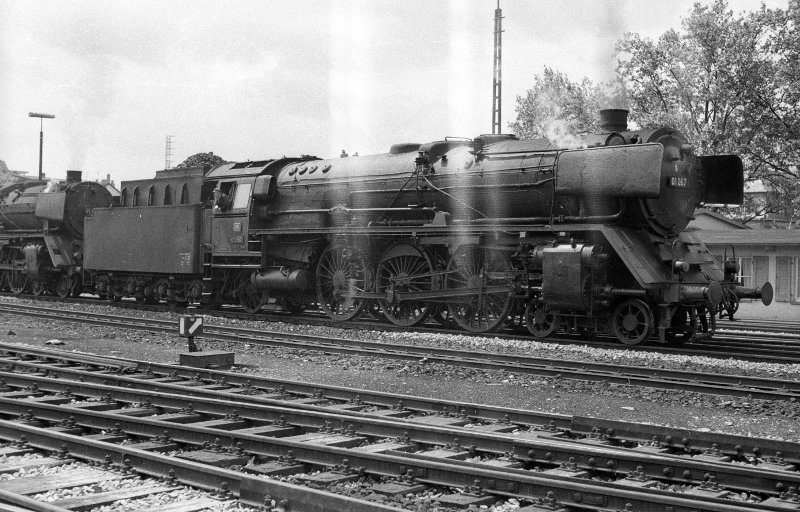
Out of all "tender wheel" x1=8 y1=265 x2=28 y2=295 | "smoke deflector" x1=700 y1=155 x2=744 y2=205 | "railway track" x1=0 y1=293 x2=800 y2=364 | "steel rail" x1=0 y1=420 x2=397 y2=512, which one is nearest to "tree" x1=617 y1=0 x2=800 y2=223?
"railway track" x1=0 y1=293 x2=800 y2=364

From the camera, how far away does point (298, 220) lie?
739 inches

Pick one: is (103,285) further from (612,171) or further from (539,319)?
(612,171)

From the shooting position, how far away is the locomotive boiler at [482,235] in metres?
13.5

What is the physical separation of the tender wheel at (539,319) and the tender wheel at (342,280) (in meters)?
3.68

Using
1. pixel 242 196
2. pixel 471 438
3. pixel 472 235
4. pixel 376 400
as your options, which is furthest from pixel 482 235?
pixel 471 438

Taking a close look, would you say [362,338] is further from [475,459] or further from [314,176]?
[475,459]

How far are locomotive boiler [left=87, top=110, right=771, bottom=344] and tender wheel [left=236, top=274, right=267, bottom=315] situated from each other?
1.5 inches

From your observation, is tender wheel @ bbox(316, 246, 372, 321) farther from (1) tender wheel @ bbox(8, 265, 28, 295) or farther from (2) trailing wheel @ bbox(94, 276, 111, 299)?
(1) tender wheel @ bbox(8, 265, 28, 295)

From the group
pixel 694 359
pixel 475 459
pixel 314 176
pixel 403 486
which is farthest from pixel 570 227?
pixel 403 486

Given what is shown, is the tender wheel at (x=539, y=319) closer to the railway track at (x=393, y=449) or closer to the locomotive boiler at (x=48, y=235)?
the railway track at (x=393, y=449)

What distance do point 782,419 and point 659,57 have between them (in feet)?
75.1

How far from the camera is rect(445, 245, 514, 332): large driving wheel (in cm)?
1509

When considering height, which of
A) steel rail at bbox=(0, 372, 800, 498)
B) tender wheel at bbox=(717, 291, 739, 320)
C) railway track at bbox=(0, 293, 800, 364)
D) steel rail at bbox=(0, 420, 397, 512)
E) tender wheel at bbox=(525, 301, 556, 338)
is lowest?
steel rail at bbox=(0, 420, 397, 512)

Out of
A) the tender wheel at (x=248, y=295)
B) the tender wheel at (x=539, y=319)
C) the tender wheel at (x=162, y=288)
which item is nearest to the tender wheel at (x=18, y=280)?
the tender wheel at (x=162, y=288)
